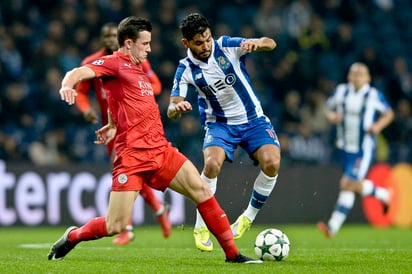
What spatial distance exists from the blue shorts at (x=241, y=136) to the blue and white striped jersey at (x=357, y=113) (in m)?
4.62

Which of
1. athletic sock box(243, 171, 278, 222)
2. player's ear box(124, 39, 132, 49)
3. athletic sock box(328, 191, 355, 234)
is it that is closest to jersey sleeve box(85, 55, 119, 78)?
player's ear box(124, 39, 132, 49)

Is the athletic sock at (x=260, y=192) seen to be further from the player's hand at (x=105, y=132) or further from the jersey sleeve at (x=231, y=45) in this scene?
the player's hand at (x=105, y=132)

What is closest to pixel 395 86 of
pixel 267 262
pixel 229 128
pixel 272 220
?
pixel 272 220

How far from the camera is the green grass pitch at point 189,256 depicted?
275 inches

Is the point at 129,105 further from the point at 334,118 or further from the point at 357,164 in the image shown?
the point at 357,164

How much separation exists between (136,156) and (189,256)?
1509 mm

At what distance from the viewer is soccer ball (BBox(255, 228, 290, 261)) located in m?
7.85

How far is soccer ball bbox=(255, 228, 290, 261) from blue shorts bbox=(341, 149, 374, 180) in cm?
535

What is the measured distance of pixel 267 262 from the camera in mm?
7676

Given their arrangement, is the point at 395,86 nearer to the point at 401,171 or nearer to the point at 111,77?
the point at 401,171

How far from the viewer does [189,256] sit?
334 inches

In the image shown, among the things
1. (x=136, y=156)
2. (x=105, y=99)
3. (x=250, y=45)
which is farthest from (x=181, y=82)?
(x=105, y=99)

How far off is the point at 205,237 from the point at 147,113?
6.04 feet

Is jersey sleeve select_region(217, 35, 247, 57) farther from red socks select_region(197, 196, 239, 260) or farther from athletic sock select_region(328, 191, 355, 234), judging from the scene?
athletic sock select_region(328, 191, 355, 234)
